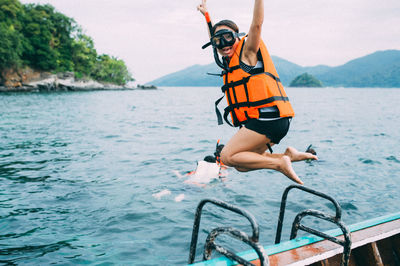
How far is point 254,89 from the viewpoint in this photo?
3561mm

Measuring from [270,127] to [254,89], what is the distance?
463 mm

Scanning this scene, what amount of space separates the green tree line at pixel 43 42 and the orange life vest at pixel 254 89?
76.6m

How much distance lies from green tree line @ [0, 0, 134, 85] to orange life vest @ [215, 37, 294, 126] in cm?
7656

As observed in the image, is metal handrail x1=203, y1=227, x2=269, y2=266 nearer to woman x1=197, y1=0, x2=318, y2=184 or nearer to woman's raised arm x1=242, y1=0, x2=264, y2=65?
woman x1=197, y1=0, x2=318, y2=184

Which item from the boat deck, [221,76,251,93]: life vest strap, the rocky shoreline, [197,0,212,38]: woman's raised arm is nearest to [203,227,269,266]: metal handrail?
the boat deck

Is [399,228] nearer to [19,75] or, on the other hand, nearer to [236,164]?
[236,164]

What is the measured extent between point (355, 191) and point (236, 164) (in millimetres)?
9397

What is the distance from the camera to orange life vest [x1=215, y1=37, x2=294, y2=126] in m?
3.54

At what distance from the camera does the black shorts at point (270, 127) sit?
3.61 metres

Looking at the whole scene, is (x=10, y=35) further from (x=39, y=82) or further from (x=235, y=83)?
(x=235, y=83)

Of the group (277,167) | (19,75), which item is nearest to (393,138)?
(277,167)

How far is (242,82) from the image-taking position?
362 cm

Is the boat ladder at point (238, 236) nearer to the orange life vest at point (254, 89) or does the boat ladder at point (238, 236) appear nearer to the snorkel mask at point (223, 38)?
Result: the orange life vest at point (254, 89)

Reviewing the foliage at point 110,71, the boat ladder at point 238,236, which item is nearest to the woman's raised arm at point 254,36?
the boat ladder at point 238,236
